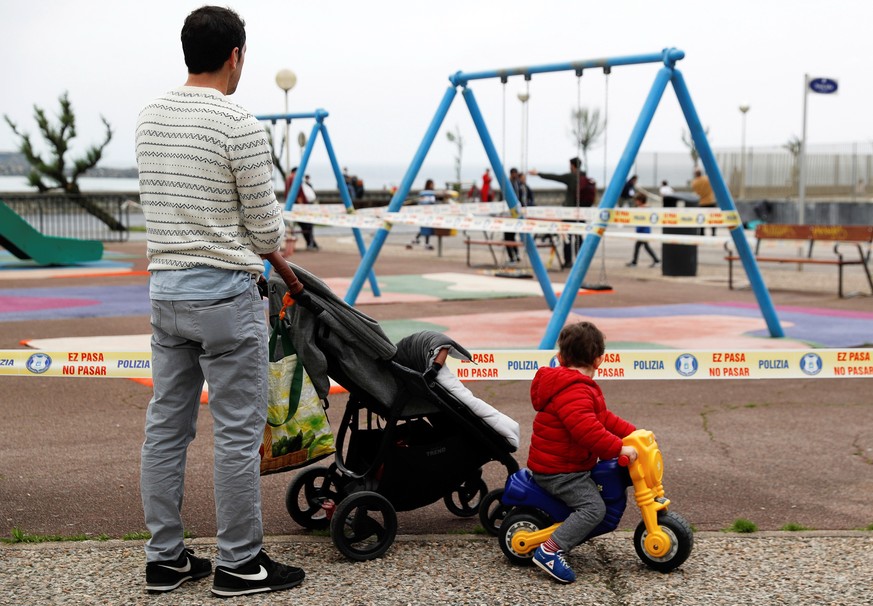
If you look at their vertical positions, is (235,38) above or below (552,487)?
above

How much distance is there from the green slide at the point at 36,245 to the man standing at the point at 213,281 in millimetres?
16368

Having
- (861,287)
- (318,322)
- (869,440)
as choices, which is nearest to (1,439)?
(318,322)

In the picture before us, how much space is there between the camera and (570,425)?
4379mm

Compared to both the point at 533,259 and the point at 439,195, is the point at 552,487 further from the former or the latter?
the point at 439,195

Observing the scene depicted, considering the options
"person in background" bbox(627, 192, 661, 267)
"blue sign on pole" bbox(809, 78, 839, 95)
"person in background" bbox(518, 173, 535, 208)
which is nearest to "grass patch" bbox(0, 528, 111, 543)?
"person in background" bbox(518, 173, 535, 208)

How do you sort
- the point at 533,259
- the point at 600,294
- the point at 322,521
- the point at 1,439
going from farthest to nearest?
the point at 600,294
the point at 533,259
the point at 1,439
the point at 322,521

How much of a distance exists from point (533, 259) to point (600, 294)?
10.9 ft

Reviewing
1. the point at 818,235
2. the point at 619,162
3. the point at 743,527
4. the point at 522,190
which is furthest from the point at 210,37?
the point at 522,190

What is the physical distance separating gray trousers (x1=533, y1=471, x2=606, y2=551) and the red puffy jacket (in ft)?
0.12

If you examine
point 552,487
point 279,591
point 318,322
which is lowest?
point 279,591

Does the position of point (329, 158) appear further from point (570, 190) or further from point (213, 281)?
point (213, 281)

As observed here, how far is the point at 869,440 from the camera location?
688cm

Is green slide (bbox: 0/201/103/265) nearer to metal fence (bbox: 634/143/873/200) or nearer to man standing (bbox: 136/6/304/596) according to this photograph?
man standing (bbox: 136/6/304/596)

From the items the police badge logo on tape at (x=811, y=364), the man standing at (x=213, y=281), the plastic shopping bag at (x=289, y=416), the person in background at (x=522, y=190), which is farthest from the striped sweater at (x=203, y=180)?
the person in background at (x=522, y=190)
